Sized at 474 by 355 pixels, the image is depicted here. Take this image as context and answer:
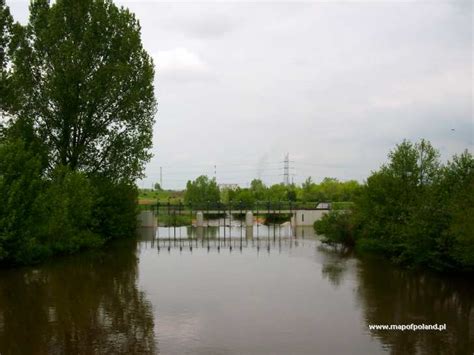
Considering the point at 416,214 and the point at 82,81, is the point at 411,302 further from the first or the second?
the point at 82,81

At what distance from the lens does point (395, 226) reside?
25422mm

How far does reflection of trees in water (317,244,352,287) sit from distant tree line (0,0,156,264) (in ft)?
46.4

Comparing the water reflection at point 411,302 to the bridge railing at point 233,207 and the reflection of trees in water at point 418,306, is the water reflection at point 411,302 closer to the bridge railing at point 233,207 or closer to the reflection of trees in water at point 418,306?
the reflection of trees in water at point 418,306

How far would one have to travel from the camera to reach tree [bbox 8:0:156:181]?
30.5 metres

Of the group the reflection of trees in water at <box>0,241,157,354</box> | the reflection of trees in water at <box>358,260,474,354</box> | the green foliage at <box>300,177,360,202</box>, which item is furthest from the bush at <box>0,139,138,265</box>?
the green foliage at <box>300,177,360,202</box>

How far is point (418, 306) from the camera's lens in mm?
15641

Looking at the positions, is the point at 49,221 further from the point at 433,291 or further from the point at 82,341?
the point at 433,291

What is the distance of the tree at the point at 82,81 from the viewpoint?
30.5m

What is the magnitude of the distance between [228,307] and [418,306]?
608 centimetres

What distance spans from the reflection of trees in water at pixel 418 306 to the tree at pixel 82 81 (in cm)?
1886

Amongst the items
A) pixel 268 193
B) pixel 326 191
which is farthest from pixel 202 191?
pixel 326 191

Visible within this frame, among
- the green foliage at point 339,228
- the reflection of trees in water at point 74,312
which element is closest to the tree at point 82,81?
the reflection of trees in water at point 74,312

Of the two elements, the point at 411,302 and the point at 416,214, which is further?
the point at 416,214

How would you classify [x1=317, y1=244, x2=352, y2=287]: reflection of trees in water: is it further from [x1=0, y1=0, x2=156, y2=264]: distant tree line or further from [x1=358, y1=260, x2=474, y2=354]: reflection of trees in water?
[x1=0, y1=0, x2=156, y2=264]: distant tree line
